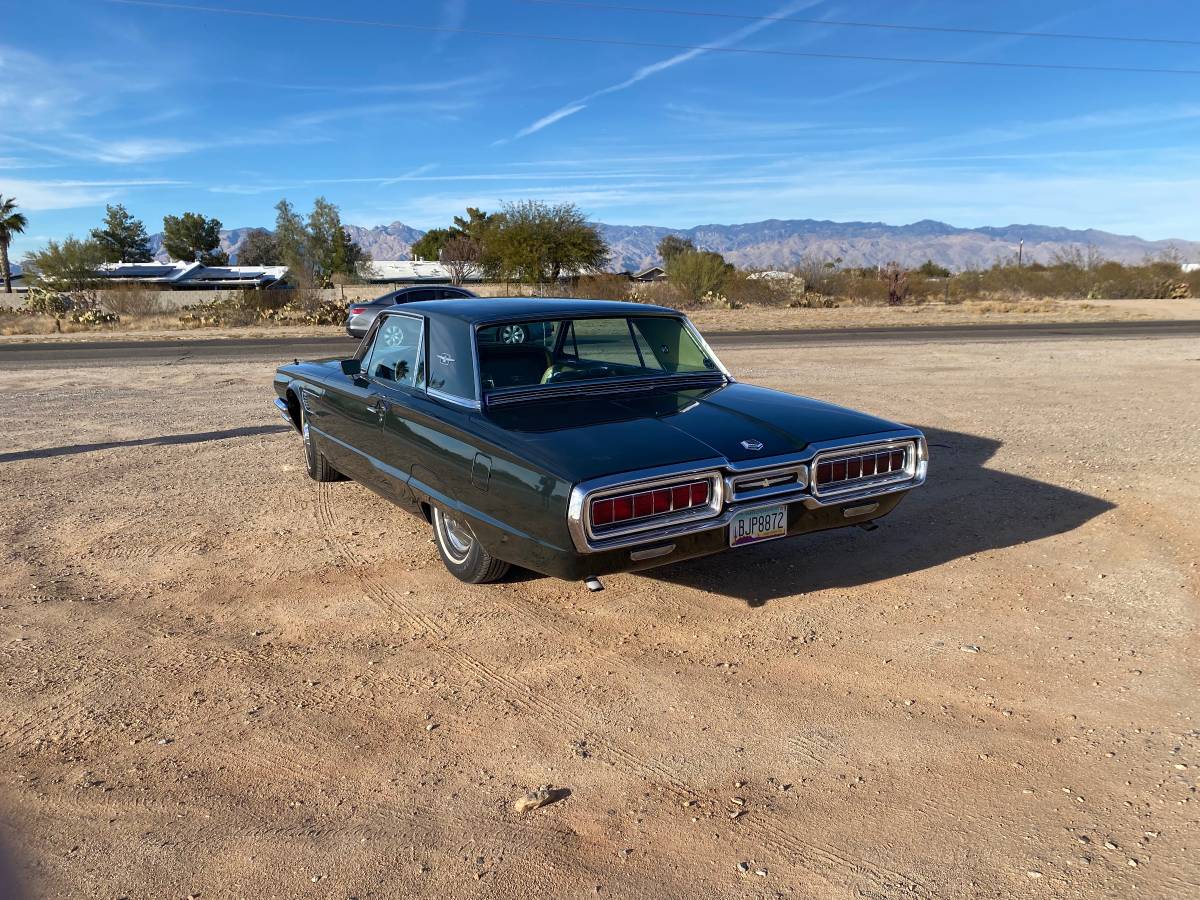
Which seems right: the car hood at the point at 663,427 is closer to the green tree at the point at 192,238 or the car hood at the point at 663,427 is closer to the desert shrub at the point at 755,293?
the desert shrub at the point at 755,293

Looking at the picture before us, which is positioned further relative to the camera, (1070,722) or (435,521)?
(435,521)

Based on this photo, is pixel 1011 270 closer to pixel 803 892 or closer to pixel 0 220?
pixel 803 892

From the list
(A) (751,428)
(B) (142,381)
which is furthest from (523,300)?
(B) (142,381)

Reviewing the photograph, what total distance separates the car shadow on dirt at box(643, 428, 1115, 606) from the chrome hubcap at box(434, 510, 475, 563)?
1003 millimetres

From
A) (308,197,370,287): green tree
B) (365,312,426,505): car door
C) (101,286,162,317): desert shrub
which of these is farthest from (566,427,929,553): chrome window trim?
(308,197,370,287): green tree

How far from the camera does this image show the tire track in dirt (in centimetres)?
256

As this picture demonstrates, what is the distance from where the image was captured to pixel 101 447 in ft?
27.6

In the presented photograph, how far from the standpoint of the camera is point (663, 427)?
14.1 ft

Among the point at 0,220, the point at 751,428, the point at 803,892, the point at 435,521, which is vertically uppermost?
the point at 0,220

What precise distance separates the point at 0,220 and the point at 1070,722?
239 ft

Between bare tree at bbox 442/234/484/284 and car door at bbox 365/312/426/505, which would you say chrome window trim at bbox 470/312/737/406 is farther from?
bare tree at bbox 442/234/484/284

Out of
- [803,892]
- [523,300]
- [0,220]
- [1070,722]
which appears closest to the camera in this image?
[803,892]

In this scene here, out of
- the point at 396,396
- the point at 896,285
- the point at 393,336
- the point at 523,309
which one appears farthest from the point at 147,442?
the point at 896,285

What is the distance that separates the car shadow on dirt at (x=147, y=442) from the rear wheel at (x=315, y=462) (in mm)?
2272
